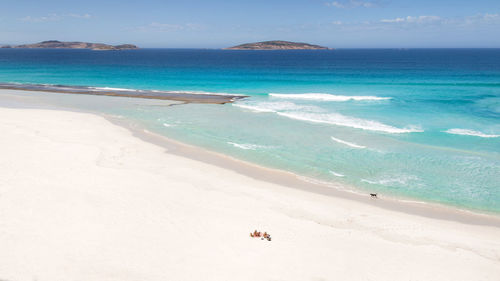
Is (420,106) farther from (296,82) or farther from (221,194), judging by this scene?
(221,194)

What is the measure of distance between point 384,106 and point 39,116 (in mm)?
27386

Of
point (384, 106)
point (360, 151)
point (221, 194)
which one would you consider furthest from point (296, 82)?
point (221, 194)

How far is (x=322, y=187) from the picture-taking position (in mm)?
14359

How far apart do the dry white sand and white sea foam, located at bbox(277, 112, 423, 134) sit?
40.0 feet

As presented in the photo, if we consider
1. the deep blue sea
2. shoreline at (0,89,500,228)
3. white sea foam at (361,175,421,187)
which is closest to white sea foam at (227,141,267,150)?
the deep blue sea

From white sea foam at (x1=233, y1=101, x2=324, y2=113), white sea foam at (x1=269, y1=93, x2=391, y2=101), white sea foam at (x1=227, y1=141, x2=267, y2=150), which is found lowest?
white sea foam at (x1=227, y1=141, x2=267, y2=150)

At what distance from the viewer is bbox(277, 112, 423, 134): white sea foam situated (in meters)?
23.7

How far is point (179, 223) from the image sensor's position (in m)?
10.7

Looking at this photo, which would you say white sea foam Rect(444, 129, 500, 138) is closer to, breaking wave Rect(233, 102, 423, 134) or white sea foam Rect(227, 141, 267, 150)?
breaking wave Rect(233, 102, 423, 134)

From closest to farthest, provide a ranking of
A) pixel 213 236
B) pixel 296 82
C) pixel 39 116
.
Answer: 1. pixel 213 236
2. pixel 39 116
3. pixel 296 82

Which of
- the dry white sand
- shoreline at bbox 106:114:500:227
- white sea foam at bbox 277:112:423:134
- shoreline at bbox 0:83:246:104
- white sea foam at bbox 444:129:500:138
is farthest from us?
shoreline at bbox 0:83:246:104

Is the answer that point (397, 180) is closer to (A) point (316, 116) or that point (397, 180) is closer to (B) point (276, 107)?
(A) point (316, 116)

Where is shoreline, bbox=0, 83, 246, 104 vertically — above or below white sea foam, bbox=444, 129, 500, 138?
above

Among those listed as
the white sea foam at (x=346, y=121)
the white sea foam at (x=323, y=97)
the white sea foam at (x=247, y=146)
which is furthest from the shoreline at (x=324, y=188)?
the white sea foam at (x=323, y=97)
